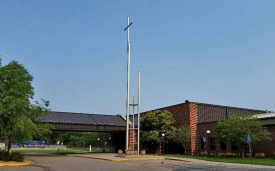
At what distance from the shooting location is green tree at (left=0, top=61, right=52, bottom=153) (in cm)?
2256

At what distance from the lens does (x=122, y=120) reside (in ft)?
146

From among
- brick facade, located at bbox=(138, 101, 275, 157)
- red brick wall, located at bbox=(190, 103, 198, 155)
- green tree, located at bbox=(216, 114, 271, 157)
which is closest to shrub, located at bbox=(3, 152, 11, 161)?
green tree, located at bbox=(216, 114, 271, 157)

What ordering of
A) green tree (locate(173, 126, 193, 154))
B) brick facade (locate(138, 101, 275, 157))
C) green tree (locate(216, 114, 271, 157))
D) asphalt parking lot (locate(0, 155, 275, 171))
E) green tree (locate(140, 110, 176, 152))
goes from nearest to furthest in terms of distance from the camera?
asphalt parking lot (locate(0, 155, 275, 171)) → green tree (locate(216, 114, 271, 157)) → brick facade (locate(138, 101, 275, 157)) → green tree (locate(173, 126, 193, 154)) → green tree (locate(140, 110, 176, 152))

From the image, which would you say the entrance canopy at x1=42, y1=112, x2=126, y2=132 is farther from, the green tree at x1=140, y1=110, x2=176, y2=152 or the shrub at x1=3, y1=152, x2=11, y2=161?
the shrub at x1=3, y1=152, x2=11, y2=161

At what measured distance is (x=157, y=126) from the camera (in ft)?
140

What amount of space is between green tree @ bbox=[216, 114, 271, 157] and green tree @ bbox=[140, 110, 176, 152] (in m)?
10.9

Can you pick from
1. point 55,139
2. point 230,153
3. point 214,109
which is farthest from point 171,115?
point 55,139

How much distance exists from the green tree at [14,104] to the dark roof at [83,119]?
13888 mm

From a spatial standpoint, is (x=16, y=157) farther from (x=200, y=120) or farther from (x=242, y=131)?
(x=200, y=120)

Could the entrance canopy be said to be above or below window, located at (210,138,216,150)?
above

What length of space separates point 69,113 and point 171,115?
48.1ft

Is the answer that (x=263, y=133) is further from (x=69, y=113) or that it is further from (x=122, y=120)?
(x=69, y=113)

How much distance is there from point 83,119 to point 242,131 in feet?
69.2

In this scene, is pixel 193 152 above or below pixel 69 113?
below
